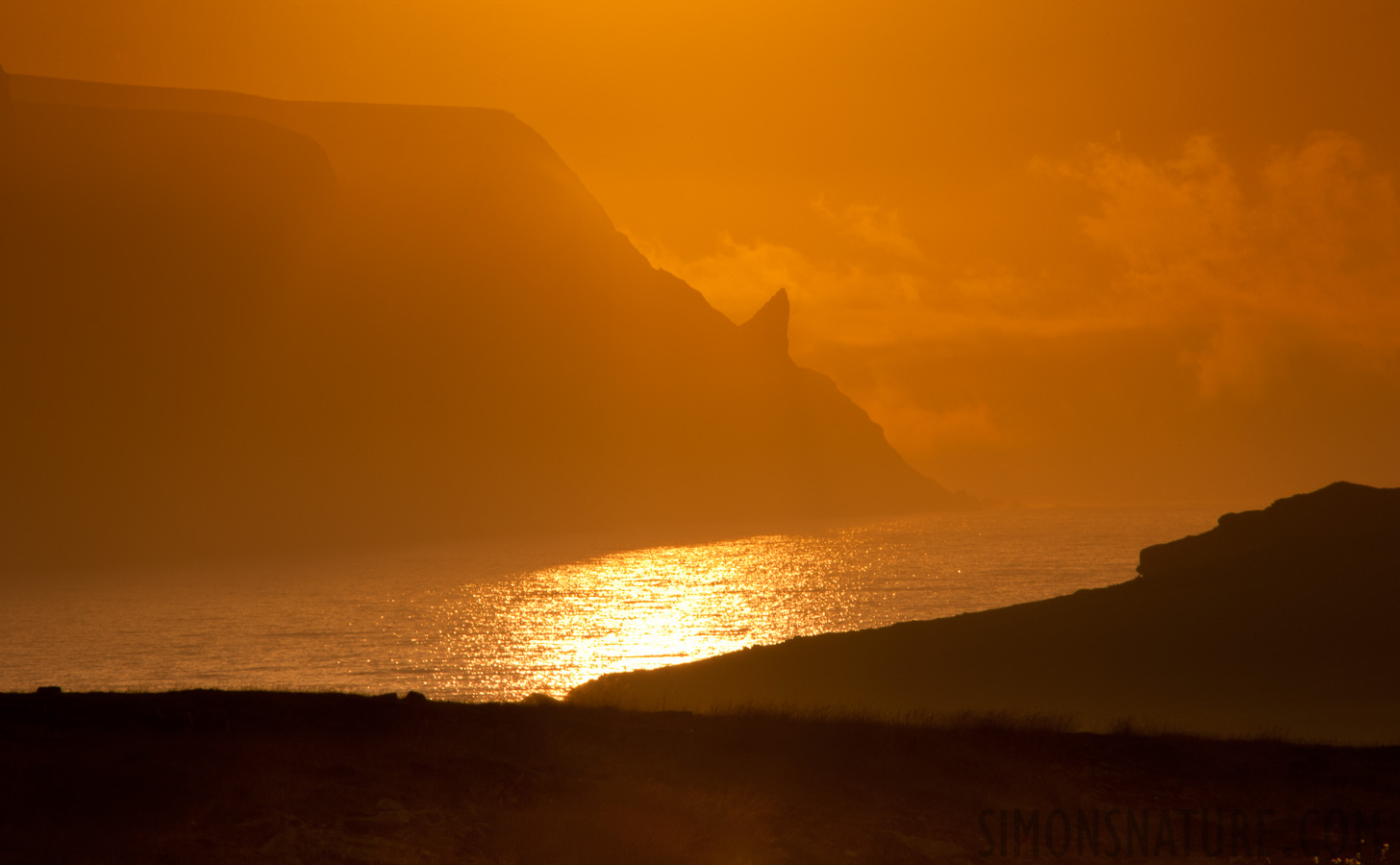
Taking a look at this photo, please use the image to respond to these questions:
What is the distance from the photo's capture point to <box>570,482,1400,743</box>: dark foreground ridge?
40344mm

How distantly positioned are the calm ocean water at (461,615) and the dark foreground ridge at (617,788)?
135ft

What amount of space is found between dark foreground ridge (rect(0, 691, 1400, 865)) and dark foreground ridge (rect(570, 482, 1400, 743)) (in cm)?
1652

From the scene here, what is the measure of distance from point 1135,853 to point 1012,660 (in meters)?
33.7

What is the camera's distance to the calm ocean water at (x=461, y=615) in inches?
2859

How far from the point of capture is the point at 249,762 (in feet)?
50.6

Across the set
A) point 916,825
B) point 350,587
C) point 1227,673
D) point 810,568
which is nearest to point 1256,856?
point 916,825

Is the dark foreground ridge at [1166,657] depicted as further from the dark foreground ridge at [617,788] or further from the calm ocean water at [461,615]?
the calm ocean water at [461,615]

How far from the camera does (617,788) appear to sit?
15695 mm

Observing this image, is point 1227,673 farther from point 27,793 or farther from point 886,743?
point 27,793

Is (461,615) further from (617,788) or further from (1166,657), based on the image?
(617,788)

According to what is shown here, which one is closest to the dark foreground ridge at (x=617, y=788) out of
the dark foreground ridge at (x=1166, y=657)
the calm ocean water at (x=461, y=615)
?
the dark foreground ridge at (x=1166, y=657)

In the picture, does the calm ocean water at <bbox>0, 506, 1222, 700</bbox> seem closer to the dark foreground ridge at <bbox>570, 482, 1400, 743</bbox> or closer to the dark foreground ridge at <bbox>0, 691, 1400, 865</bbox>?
the dark foreground ridge at <bbox>570, 482, 1400, 743</bbox>

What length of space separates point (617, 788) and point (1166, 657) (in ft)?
125

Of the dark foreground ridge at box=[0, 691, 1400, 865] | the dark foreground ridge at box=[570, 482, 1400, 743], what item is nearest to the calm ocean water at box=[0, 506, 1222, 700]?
the dark foreground ridge at box=[570, 482, 1400, 743]
